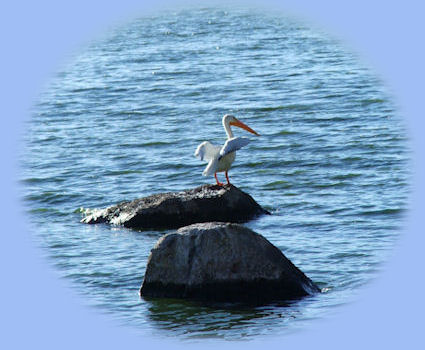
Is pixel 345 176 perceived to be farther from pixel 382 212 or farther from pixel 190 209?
pixel 190 209

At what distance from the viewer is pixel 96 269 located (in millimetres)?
12383

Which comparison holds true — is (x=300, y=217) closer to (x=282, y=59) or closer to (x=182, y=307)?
(x=182, y=307)

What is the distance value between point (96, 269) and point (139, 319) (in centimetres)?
224

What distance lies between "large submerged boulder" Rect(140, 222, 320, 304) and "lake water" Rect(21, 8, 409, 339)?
22 centimetres

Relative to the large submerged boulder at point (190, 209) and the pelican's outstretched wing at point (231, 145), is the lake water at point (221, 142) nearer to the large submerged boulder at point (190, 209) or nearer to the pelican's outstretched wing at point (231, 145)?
the large submerged boulder at point (190, 209)

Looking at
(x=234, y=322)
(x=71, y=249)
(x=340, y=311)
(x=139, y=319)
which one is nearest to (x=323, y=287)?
(x=340, y=311)

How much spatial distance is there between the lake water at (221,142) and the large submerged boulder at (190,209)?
0.99 ft

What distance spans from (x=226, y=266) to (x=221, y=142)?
995 centimetres

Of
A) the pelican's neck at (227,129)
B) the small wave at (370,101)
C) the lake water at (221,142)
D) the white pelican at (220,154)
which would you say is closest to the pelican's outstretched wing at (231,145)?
the white pelican at (220,154)

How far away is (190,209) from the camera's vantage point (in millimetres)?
13859

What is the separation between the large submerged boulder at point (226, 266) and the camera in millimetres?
10500

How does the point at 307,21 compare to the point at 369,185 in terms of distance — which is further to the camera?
the point at 307,21

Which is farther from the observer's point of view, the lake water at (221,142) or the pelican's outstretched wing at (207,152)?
the pelican's outstretched wing at (207,152)

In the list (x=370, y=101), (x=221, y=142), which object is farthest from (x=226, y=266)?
(x=370, y=101)
